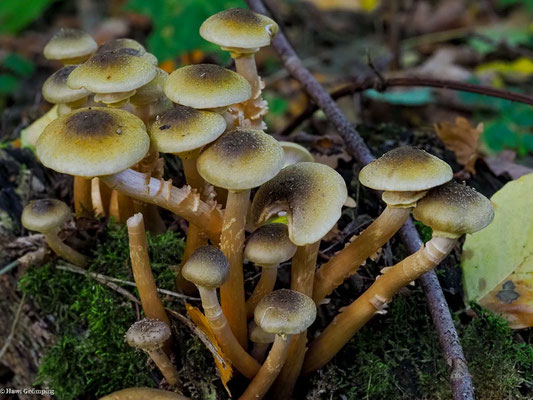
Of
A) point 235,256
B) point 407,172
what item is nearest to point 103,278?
point 235,256

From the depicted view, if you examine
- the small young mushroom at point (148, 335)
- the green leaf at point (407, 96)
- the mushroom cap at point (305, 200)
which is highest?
the mushroom cap at point (305, 200)

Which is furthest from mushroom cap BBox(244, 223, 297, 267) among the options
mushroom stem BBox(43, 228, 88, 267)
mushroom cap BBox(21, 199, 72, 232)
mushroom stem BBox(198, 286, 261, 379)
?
mushroom stem BBox(43, 228, 88, 267)

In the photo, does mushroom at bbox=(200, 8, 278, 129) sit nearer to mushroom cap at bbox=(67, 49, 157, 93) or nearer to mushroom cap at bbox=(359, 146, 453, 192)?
mushroom cap at bbox=(67, 49, 157, 93)

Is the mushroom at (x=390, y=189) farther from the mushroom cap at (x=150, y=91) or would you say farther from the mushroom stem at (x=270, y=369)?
the mushroom cap at (x=150, y=91)

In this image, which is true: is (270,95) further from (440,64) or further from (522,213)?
(522,213)

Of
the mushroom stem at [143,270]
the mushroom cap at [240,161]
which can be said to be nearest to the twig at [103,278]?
the mushroom stem at [143,270]

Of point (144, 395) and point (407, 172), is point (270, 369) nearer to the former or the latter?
point (144, 395)

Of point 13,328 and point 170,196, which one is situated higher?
point 170,196
